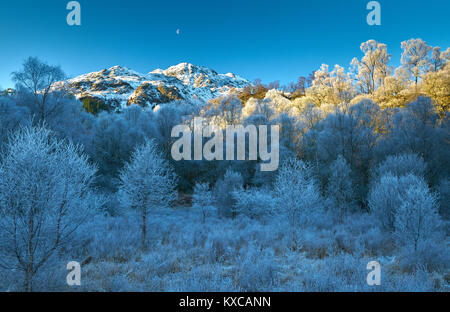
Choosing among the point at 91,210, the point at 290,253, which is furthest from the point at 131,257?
the point at 290,253

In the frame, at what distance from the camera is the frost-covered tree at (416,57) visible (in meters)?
29.4

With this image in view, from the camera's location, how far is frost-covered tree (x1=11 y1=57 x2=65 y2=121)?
1766 cm

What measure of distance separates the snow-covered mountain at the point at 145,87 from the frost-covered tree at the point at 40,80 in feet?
118

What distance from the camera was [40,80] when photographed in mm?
18234

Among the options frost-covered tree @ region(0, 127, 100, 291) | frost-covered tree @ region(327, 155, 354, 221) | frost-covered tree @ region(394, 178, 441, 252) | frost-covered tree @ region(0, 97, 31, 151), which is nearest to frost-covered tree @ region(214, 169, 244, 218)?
frost-covered tree @ region(327, 155, 354, 221)

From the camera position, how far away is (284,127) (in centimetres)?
2638

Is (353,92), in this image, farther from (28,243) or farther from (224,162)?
(28,243)

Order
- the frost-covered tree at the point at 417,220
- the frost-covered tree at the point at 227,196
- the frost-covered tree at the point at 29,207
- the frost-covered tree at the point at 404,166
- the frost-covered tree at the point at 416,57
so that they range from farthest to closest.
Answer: the frost-covered tree at the point at 416,57, the frost-covered tree at the point at 227,196, the frost-covered tree at the point at 404,166, the frost-covered tree at the point at 417,220, the frost-covered tree at the point at 29,207

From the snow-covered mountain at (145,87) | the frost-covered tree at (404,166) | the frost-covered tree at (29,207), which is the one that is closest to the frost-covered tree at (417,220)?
the frost-covered tree at (404,166)

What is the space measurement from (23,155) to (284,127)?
2519 cm

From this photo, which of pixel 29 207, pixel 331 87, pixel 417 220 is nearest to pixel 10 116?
pixel 29 207

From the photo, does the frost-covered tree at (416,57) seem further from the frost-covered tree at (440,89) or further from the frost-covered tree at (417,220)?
the frost-covered tree at (417,220)

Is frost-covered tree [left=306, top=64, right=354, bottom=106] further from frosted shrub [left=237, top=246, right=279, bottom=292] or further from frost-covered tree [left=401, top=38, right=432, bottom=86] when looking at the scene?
frosted shrub [left=237, top=246, right=279, bottom=292]

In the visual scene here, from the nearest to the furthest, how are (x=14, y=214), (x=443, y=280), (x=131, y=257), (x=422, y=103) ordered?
(x=14, y=214) → (x=443, y=280) → (x=131, y=257) → (x=422, y=103)
